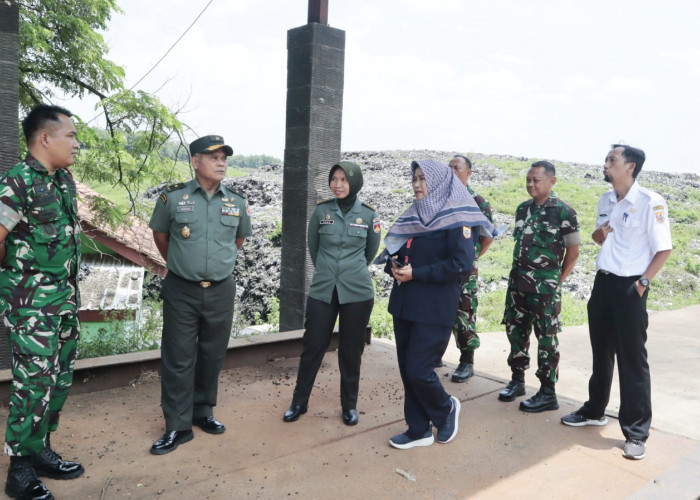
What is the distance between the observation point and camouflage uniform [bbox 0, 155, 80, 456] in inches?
101

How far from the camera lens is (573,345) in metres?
6.52

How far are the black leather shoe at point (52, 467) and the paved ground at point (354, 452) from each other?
0.14 feet

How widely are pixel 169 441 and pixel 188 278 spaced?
3.08ft

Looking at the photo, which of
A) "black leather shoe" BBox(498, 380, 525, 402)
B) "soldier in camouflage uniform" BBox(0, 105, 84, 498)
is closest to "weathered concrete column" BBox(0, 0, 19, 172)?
"soldier in camouflage uniform" BBox(0, 105, 84, 498)

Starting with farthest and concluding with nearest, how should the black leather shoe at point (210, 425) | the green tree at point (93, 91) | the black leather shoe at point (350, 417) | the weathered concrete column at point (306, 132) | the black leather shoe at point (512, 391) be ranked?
1. the green tree at point (93, 91)
2. the weathered concrete column at point (306, 132)
3. the black leather shoe at point (512, 391)
4. the black leather shoe at point (350, 417)
5. the black leather shoe at point (210, 425)

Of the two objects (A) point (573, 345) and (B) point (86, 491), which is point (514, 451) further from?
(A) point (573, 345)

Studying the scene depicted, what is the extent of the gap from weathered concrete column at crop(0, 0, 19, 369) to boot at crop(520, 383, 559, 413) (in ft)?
13.0

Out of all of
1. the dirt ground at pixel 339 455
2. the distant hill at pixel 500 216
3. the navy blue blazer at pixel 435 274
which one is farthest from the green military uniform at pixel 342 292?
the distant hill at pixel 500 216

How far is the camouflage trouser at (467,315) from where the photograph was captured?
15.0 ft

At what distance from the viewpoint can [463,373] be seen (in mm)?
4605

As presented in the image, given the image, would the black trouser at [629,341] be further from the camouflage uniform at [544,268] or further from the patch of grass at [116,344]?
the patch of grass at [116,344]

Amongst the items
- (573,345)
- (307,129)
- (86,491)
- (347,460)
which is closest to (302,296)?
(307,129)

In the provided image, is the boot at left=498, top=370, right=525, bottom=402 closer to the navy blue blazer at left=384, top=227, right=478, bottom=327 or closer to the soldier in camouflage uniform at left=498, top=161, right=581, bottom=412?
the soldier in camouflage uniform at left=498, top=161, right=581, bottom=412

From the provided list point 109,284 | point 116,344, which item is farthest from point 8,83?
point 109,284
